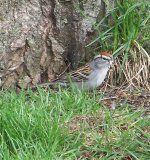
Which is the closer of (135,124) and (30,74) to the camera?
(135,124)

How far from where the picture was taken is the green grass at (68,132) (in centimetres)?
538

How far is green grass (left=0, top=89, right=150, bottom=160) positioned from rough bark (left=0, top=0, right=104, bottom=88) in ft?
4.72

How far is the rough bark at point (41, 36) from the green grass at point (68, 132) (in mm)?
1439

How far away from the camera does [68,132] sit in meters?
5.62

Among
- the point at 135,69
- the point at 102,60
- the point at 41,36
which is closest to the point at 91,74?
the point at 102,60

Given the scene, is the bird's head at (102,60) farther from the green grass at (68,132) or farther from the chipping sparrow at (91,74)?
the green grass at (68,132)

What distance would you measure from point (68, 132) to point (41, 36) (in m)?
2.40

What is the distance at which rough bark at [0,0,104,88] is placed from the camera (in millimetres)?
7574

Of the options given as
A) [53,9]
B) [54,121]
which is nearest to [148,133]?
[54,121]

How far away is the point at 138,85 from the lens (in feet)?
25.6

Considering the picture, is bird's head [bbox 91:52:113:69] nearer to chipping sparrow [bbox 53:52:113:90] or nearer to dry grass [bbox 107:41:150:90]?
chipping sparrow [bbox 53:52:113:90]

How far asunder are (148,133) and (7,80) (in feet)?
8.07

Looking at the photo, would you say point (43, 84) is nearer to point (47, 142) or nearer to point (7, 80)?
point (7, 80)

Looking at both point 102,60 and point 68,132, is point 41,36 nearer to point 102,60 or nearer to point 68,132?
point 102,60
